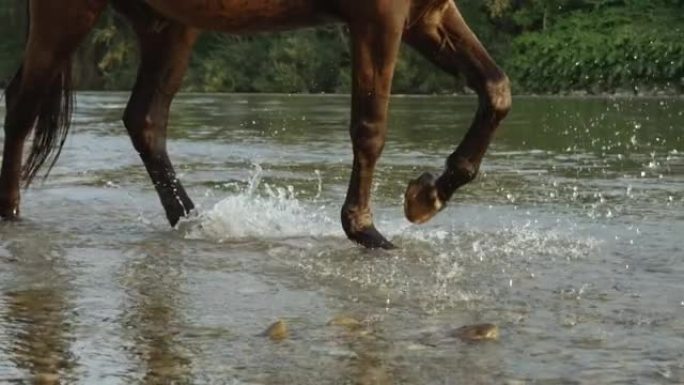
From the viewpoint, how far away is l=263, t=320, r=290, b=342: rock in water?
12.8 ft

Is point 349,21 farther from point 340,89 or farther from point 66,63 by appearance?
point 340,89

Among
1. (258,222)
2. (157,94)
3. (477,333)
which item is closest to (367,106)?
(258,222)

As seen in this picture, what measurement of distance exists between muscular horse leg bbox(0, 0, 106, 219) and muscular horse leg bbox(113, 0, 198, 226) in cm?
37

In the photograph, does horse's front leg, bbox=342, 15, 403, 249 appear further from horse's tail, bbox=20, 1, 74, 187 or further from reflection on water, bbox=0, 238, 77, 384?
horse's tail, bbox=20, 1, 74, 187

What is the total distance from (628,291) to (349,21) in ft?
5.44

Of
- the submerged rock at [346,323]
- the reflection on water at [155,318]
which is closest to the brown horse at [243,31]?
the reflection on water at [155,318]

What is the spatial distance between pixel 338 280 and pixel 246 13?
5.04ft

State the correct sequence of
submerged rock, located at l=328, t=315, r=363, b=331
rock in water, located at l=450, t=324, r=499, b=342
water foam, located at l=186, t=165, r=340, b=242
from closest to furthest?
rock in water, located at l=450, t=324, r=499, b=342
submerged rock, located at l=328, t=315, r=363, b=331
water foam, located at l=186, t=165, r=340, b=242

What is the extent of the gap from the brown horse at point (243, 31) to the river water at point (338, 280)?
0.67 feet

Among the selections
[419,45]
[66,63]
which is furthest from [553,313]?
[66,63]

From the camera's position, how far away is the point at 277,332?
3.92 m

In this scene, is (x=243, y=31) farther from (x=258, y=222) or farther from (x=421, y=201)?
(x=421, y=201)

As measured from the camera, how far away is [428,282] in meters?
4.83

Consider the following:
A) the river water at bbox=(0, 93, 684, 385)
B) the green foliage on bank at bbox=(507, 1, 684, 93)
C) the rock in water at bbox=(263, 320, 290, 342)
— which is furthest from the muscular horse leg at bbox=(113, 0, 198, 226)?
the green foliage on bank at bbox=(507, 1, 684, 93)
